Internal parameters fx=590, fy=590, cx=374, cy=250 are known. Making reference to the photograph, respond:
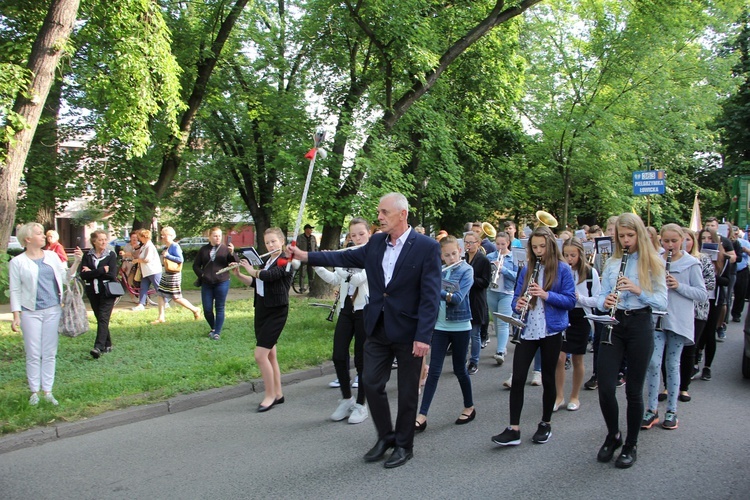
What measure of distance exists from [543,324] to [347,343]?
2.07m

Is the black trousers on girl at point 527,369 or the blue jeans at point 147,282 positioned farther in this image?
the blue jeans at point 147,282

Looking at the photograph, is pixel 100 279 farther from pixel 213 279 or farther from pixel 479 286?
pixel 479 286

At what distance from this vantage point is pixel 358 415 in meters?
5.89

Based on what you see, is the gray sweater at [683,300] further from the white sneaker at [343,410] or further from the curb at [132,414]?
the curb at [132,414]

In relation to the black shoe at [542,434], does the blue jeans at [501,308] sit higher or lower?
higher

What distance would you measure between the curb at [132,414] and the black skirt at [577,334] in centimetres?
345

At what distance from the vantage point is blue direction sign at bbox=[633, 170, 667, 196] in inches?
702

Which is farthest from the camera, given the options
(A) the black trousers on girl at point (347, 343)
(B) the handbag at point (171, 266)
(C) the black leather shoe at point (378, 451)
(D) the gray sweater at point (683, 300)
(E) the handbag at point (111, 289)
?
(B) the handbag at point (171, 266)

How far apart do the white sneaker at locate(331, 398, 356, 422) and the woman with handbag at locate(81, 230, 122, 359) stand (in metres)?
3.97

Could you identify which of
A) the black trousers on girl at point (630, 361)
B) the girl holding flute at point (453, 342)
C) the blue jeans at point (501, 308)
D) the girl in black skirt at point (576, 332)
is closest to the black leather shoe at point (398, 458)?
the girl holding flute at point (453, 342)

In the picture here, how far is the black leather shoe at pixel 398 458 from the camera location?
4.59 m

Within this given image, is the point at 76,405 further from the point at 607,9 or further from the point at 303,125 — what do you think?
the point at 607,9

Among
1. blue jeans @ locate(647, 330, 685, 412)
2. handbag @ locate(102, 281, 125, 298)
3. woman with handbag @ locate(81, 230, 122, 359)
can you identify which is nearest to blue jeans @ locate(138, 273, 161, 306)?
woman with handbag @ locate(81, 230, 122, 359)

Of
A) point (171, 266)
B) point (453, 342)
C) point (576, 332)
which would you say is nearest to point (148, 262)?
point (171, 266)
